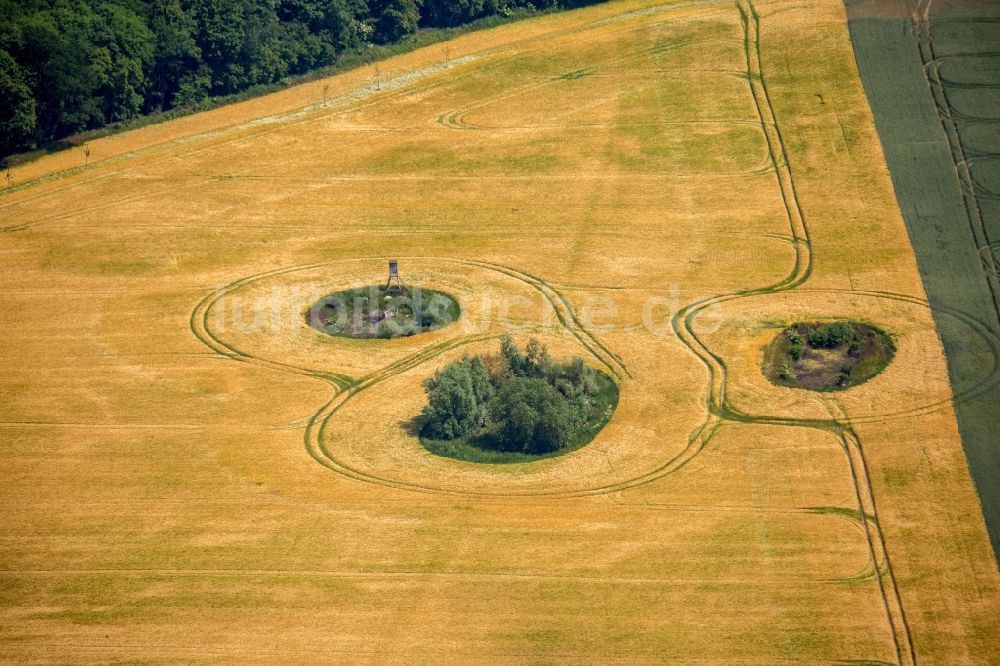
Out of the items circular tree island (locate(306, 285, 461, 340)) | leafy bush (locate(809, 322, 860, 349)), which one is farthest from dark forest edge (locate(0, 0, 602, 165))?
leafy bush (locate(809, 322, 860, 349))

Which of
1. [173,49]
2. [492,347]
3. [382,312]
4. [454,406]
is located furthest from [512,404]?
[173,49]

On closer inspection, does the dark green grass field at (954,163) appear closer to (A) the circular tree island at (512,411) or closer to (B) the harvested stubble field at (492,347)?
(B) the harvested stubble field at (492,347)

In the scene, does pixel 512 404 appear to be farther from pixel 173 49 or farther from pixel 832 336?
pixel 173 49

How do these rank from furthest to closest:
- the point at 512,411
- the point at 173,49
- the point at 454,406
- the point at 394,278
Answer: the point at 173,49 < the point at 394,278 < the point at 454,406 < the point at 512,411

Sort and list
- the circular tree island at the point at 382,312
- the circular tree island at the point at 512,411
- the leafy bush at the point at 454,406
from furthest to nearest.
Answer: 1. the circular tree island at the point at 382,312
2. the leafy bush at the point at 454,406
3. the circular tree island at the point at 512,411

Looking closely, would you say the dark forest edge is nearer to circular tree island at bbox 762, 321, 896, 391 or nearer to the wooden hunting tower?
the wooden hunting tower

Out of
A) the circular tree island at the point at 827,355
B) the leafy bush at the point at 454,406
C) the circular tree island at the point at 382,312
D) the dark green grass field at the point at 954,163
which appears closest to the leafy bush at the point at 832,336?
the circular tree island at the point at 827,355
